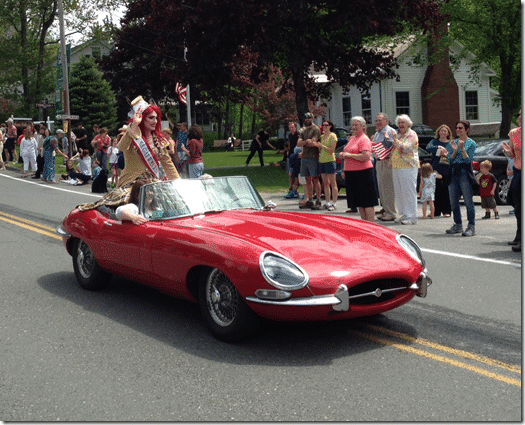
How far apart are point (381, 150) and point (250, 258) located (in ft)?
26.6

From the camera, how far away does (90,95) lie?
53625 millimetres

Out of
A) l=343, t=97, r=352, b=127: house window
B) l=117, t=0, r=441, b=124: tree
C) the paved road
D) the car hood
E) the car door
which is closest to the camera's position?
the paved road

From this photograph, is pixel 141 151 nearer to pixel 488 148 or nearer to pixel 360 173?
pixel 360 173

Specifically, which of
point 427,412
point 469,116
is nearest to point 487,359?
point 427,412

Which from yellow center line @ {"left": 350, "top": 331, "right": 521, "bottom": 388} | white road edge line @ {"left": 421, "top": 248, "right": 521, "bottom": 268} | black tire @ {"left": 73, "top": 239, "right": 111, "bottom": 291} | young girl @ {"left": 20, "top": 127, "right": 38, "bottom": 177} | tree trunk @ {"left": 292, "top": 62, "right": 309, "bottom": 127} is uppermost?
tree trunk @ {"left": 292, "top": 62, "right": 309, "bottom": 127}

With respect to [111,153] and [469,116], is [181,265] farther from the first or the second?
[469,116]

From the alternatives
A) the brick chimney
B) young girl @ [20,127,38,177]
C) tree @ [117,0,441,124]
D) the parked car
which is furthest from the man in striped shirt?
the brick chimney

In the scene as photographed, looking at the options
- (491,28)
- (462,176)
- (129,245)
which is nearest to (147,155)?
(129,245)

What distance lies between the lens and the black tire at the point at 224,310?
16.9 ft

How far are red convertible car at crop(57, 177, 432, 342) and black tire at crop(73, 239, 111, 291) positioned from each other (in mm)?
232

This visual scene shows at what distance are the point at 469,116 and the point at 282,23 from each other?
25.4 m

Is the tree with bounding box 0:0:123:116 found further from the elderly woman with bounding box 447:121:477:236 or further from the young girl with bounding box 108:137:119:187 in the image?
the elderly woman with bounding box 447:121:477:236

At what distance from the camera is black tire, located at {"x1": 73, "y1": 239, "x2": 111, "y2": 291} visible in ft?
23.4

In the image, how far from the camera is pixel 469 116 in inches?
1797
